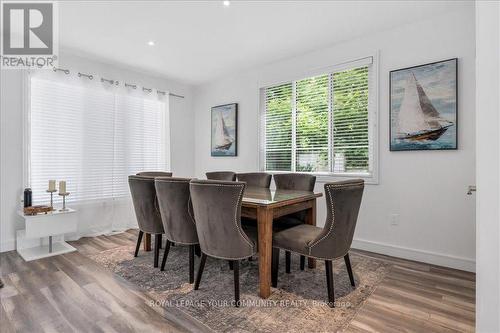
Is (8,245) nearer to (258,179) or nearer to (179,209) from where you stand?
(179,209)

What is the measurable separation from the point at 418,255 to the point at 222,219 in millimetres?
2332

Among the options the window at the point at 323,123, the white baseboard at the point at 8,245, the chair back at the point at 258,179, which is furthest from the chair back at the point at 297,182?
the white baseboard at the point at 8,245

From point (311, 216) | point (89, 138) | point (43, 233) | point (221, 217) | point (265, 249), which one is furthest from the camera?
point (89, 138)

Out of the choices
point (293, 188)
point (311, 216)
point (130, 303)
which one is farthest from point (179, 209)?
point (293, 188)

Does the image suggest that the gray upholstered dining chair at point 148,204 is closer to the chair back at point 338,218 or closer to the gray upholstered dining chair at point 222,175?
the gray upholstered dining chair at point 222,175

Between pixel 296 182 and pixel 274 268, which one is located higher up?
pixel 296 182

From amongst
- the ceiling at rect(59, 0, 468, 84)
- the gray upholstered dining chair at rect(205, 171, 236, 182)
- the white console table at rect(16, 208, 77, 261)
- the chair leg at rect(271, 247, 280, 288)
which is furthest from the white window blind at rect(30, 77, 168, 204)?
the chair leg at rect(271, 247, 280, 288)

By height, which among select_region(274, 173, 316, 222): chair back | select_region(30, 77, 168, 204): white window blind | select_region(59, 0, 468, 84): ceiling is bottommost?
select_region(274, 173, 316, 222): chair back

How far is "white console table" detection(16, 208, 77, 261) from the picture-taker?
304 centimetres

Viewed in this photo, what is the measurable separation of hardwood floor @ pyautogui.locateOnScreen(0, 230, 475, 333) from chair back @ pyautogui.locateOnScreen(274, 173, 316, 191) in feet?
3.90

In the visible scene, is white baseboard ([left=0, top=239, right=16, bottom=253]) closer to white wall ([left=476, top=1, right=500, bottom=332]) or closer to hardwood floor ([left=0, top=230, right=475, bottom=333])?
hardwood floor ([left=0, top=230, right=475, bottom=333])

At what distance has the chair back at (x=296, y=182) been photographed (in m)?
3.10

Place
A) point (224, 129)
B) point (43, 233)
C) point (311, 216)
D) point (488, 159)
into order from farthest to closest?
1. point (224, 129)
2. point (43, 233)
3. point (311, 216)
4. point (488, 159)

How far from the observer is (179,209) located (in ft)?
7.92
